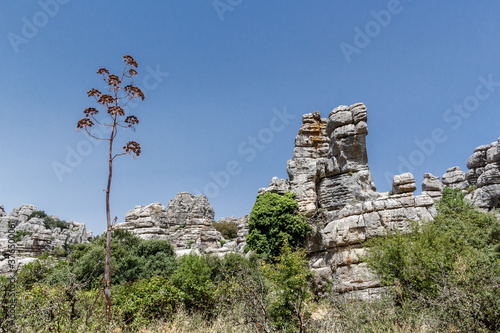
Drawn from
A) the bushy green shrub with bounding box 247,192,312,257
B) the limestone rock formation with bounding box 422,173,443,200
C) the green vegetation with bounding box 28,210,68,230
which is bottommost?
the bushy green shrub with bounding box 247,192,312,257

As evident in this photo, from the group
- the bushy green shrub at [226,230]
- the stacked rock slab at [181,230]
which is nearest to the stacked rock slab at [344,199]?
the stacked rock slab at [181,230]

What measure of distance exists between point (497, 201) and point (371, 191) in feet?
71.2

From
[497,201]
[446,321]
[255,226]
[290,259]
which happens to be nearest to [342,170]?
[255,226]

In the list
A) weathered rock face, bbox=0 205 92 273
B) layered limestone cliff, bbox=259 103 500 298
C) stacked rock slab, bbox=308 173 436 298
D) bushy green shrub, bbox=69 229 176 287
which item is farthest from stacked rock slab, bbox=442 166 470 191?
weathered rock face, bbox=0 205 92 273

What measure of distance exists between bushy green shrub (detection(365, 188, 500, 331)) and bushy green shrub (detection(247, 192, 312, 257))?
10049 mm

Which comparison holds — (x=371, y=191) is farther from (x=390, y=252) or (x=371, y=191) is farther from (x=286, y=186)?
(x=390, y=252)

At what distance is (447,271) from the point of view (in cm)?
899

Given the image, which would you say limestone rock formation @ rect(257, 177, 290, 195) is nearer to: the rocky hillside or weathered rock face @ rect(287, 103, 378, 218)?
the rocky hillside

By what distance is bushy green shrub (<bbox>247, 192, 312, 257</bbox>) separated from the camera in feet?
78.7

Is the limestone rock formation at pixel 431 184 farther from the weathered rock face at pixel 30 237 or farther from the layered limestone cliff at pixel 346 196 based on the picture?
the weathered rock face at pixel 30 237

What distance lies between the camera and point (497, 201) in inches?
1368

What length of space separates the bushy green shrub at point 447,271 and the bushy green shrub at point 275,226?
33.0ft

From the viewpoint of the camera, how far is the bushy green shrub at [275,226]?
2398 cm

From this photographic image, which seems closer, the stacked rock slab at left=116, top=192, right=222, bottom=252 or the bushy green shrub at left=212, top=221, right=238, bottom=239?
the stacked rock slab at left=116, top=192, right=222, bottom=252
